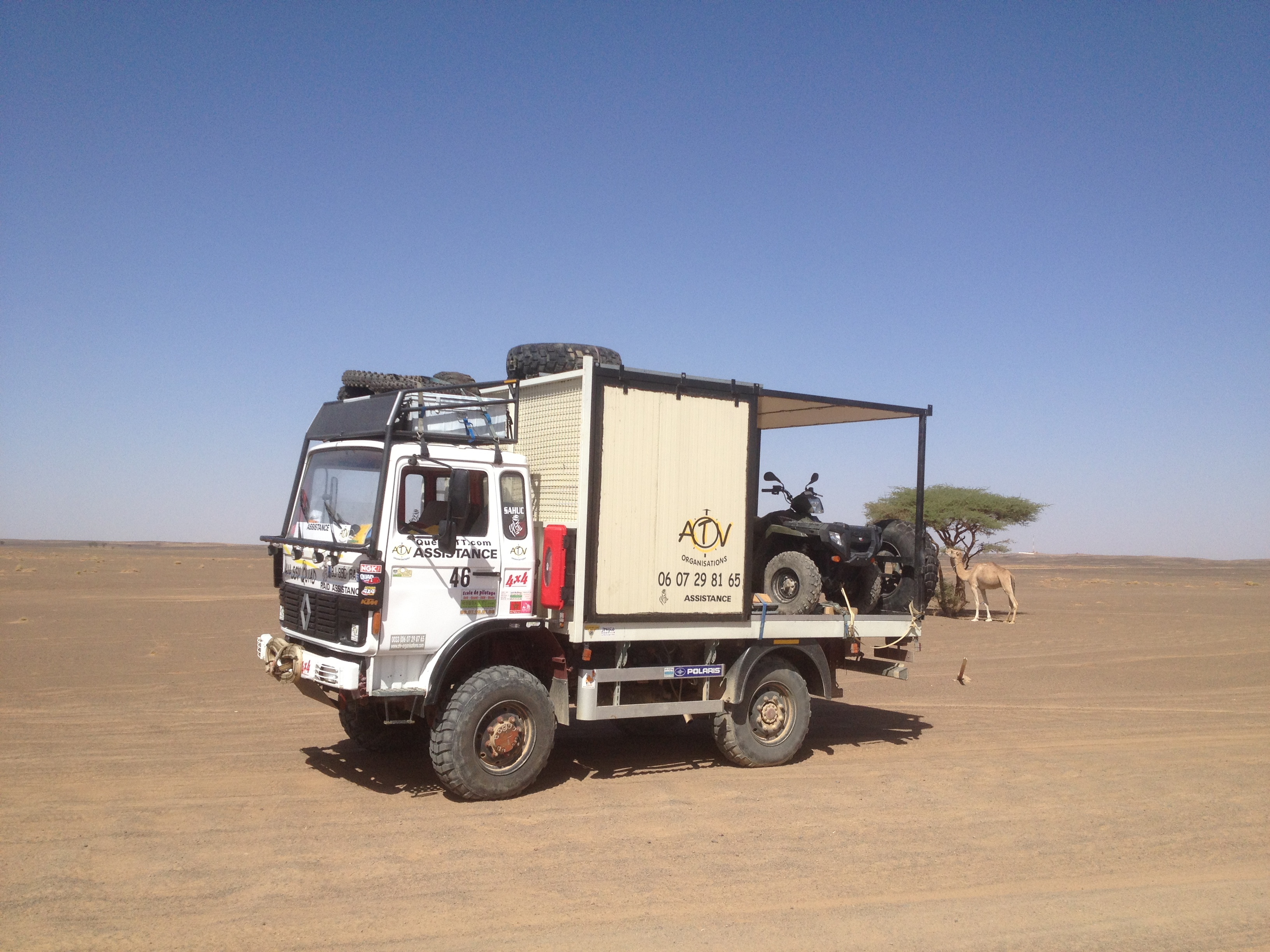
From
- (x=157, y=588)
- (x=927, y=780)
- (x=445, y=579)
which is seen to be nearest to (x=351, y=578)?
(x=445, y=579)

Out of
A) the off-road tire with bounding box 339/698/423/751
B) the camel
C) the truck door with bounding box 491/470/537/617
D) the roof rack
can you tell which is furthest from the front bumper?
the camel

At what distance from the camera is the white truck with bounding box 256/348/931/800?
793 centimetres

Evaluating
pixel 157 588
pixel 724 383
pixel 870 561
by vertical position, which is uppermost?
pixel 724 383

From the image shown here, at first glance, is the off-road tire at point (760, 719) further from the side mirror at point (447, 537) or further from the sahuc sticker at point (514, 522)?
the side mirror at point (447, 537)

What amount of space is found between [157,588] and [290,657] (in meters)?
26.5

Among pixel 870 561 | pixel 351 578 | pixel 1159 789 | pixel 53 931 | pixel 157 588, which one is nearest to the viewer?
pixel 53 931

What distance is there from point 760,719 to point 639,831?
267cm

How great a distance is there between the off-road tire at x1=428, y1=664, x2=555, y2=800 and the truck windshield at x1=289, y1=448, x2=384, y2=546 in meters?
1.50

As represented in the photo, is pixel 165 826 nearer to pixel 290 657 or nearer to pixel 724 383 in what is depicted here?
pixel 290 657

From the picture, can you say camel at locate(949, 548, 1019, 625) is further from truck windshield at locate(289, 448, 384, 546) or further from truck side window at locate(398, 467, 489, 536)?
truck windshield at locate(289, 448, 384, 546)

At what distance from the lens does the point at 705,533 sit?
360 inches

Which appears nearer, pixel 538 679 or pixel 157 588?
pixel 538 679

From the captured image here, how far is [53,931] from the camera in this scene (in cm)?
531

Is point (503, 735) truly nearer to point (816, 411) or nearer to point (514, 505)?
point (514, 505)
